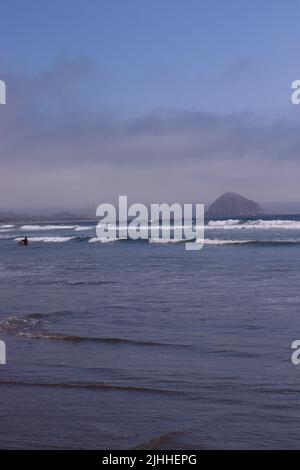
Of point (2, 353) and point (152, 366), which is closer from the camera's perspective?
point (152, 366)

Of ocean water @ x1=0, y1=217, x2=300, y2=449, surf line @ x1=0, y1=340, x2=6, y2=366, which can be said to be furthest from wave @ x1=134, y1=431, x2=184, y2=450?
surf line @ x1=0, y1=340, x2=6, y2=366

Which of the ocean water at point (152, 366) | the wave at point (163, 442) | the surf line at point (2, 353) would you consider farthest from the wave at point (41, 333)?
the wave at point (163, 442)

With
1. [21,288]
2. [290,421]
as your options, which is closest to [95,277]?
[21,288]

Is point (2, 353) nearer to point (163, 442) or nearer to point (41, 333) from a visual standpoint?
point (41, 333)

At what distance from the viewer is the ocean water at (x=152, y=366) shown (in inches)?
264

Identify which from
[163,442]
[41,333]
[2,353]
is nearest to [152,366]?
[2,353]

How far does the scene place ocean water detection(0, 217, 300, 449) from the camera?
6695 mm

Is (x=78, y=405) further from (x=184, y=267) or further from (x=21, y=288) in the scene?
(x=184, y=267)

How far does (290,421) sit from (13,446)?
2.95 meters

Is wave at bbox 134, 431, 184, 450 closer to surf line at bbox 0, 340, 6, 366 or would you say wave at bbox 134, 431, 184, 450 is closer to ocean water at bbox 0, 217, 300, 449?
ocean water at bbox 0, 217, 300, 449

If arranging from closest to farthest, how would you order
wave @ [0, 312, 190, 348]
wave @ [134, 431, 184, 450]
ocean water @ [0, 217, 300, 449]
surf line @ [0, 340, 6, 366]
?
wave @ [134, 431, 184, 450]
ocean water @ [0, 217, 300, 449]
surf line @ [0, 340, 6, 366]
wave @ [0, 312, 190, 348]

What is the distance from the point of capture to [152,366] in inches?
370

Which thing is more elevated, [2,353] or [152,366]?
[2,353]

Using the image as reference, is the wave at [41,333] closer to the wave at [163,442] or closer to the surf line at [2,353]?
the surf line at [2,353]
